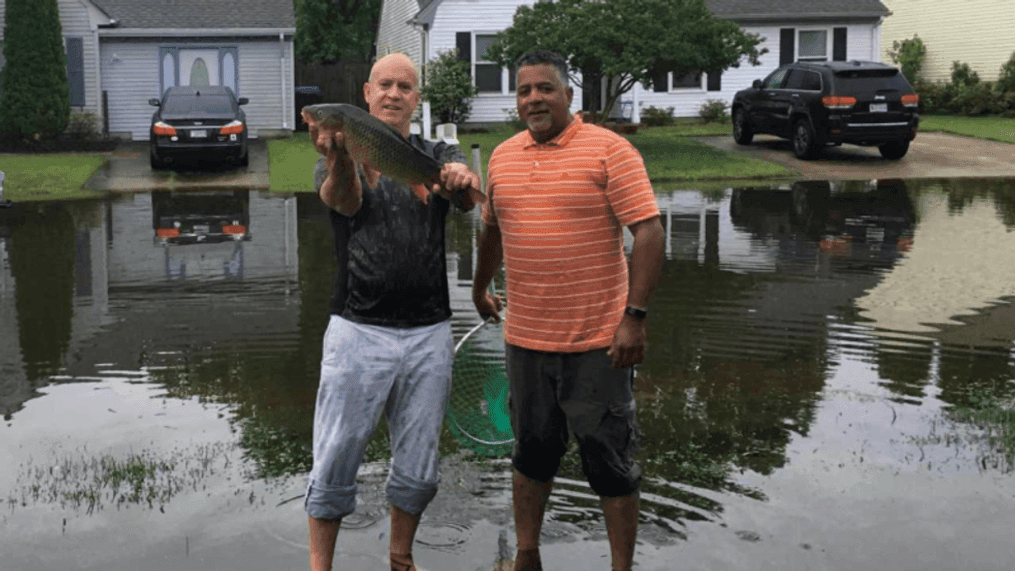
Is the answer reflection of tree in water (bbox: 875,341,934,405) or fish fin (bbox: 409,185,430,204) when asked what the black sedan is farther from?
fish fin (bbox: 409,185,430,204)

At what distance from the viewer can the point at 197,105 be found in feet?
86.4

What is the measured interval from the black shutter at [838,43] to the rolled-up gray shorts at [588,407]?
33730 mm

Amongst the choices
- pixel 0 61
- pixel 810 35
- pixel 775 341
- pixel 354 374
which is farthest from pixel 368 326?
pixel 810 35

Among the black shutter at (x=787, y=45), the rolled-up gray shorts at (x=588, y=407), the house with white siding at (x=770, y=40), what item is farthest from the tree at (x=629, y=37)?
the rolled-up gray shorts at (x=588, y=407)

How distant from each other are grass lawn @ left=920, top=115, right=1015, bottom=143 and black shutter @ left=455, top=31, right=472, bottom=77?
11.4 metres

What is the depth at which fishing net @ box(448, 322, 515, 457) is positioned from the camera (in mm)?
6020

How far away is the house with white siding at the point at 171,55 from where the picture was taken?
3180 centimetres

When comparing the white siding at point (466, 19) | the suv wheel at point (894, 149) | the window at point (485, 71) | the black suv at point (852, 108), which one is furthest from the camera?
the window at point (485, 71)

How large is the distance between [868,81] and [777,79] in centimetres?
286

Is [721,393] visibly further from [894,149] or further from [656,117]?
[656,117]

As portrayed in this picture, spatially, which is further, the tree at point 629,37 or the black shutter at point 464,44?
the black shutter at point 464,44

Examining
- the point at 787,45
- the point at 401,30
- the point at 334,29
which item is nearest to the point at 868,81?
the point at 787,45

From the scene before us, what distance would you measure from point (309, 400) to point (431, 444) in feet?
10.2

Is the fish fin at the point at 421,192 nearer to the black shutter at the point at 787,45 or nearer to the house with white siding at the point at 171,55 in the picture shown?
the house with white siding at the point at 171,55
